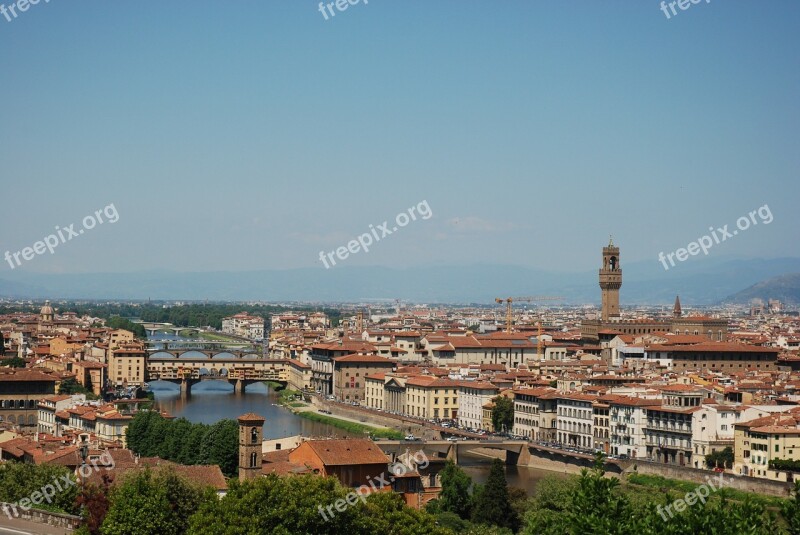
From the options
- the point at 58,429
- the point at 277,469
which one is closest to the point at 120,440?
the point at 58,429

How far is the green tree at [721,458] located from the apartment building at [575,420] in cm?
612

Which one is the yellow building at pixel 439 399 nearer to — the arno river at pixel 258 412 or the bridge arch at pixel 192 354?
the arno river at pixel 258 412

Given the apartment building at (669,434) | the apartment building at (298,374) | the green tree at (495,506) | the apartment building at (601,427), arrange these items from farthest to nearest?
the apartment building at (298,374)
the apartment building at (601,427)
the apartment building at (669,434)
the green tree at (495,506)

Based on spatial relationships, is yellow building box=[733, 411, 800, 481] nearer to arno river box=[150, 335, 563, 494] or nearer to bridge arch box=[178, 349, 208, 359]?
arno river box=[150, 335, 563, 494]

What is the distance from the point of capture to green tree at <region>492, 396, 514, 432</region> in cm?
4781

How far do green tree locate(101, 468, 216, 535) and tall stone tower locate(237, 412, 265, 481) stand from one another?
2.40 meters

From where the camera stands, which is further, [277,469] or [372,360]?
[372,360]

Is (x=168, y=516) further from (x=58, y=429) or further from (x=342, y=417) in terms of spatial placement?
(x=342, y=417)

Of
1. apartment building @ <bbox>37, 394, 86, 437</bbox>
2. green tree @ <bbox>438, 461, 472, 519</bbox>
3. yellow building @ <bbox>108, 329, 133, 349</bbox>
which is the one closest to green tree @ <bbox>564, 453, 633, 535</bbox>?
green tree @ <bbox>438, 461, 472, 519</bbox>

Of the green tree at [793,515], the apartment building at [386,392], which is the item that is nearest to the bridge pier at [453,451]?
the apartment building at [386,392]

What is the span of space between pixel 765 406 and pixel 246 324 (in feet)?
337

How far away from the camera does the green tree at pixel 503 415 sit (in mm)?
47812

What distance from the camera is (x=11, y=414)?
45125 mm
